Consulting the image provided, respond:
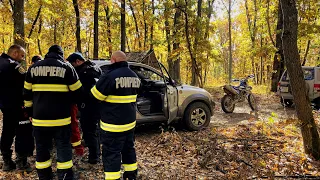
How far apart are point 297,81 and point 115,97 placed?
10.6ft

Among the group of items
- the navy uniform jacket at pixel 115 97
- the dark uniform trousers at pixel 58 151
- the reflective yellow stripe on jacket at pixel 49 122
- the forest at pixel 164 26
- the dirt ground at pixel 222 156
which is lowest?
the dirt ground at pixel 222 156

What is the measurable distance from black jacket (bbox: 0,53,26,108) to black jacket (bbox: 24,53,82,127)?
0.68m

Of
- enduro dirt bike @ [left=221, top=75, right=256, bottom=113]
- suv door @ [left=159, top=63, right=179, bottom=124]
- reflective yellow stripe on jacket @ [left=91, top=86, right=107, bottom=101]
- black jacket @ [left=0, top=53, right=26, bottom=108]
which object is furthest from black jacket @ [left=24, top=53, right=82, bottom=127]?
A: enduro dirt bike @ [left=221, top=75, right=256, bottom=113]

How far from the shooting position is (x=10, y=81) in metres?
4.36

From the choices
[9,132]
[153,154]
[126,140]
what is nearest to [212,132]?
[153,154]

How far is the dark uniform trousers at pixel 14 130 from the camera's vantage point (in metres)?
4.45

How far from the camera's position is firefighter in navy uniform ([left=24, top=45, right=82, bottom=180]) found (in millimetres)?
3723

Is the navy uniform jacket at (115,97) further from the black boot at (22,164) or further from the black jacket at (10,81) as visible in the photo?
the black boot at (22,164)

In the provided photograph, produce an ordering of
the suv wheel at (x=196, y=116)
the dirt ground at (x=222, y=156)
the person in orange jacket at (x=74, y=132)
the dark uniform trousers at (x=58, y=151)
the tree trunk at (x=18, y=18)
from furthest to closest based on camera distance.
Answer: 1. the suv wheel at (x=196, y=116)
2. the tree trunk at (x=18, y=18)
3. the person in orange jacket at (x=74, y=132)
4. the dirt ground at (x=222, y=156)
5. the dark uniform trousers at (x=58, y=151)

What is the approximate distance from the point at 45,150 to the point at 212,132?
14.3ft

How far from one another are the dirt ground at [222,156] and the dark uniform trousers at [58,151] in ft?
1.81

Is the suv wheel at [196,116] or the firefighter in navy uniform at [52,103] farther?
the suv wheel at [196,116]

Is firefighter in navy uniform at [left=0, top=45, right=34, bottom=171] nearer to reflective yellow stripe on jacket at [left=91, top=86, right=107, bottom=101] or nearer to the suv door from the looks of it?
reflective yellow stripe on jacket at [left=91, top=86, right=107, bottom=101]

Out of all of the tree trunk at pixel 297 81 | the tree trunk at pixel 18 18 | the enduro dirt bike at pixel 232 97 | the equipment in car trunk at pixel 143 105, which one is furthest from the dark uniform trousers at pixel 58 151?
the enduro dirt bike at pixel 232 97
